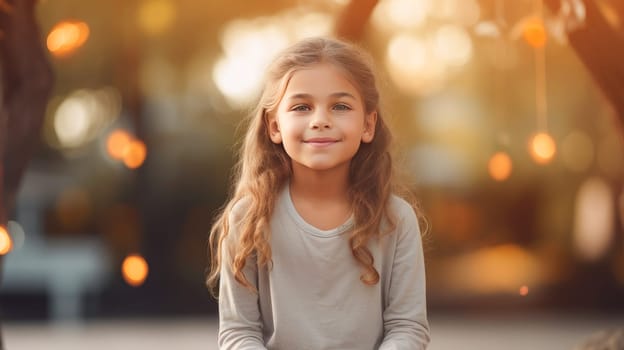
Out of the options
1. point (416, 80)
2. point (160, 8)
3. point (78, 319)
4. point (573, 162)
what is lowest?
point (78, 319)

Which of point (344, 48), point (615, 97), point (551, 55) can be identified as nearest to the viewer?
point (344, 48)

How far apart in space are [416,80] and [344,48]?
3.16 m

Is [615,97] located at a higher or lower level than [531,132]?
lower

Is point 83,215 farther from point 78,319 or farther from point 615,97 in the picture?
point 615,97

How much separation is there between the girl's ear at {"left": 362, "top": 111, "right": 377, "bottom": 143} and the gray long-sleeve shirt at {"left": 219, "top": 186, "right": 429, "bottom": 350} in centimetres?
16

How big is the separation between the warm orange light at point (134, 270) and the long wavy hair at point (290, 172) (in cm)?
322

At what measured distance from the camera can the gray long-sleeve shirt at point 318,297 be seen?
1.84m

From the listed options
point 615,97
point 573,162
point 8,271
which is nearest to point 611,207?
point 573,162

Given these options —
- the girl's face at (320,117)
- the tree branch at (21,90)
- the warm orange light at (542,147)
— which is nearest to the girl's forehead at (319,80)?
the girl's face at (320,117)

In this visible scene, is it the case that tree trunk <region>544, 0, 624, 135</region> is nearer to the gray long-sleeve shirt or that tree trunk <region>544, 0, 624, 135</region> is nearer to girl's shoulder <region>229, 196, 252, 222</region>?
the gray long-sleeve shirt

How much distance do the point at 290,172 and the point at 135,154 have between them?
11.0 ft

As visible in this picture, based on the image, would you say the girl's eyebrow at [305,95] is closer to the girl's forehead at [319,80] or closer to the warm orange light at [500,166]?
the girl's forehead at [319,80]

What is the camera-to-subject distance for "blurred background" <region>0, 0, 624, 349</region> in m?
4.98

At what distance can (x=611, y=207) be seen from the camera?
17.2 feet
